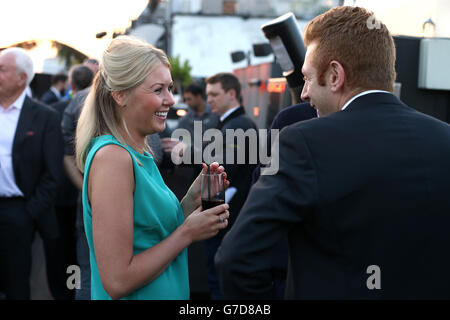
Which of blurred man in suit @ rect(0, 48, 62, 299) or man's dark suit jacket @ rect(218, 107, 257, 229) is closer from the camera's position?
blurred man in suit @ rect(0, 48, 62, 299)

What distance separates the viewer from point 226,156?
4859 mm

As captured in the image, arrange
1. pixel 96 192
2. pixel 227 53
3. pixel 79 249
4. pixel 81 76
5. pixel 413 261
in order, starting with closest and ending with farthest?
1. pixel 413 261
2. pixel 96 192
3. pixel 79 249
4. pixel 81 76
5. pixel 227 53

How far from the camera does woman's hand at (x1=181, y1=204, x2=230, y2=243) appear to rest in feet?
7.01

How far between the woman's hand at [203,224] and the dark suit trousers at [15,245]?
2649mm

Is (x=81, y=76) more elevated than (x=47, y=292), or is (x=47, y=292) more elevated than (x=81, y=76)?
(x=81, y=76)

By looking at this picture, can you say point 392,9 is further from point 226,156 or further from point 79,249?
point 79,249

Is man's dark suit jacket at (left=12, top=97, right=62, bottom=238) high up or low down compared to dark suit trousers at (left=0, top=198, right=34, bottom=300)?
up

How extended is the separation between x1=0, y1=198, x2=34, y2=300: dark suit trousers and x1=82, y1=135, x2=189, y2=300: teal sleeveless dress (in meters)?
2.34

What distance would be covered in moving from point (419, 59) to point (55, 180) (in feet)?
11.6

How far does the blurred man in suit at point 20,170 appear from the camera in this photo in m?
4.24

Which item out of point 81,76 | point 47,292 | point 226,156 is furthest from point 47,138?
point 47,292
